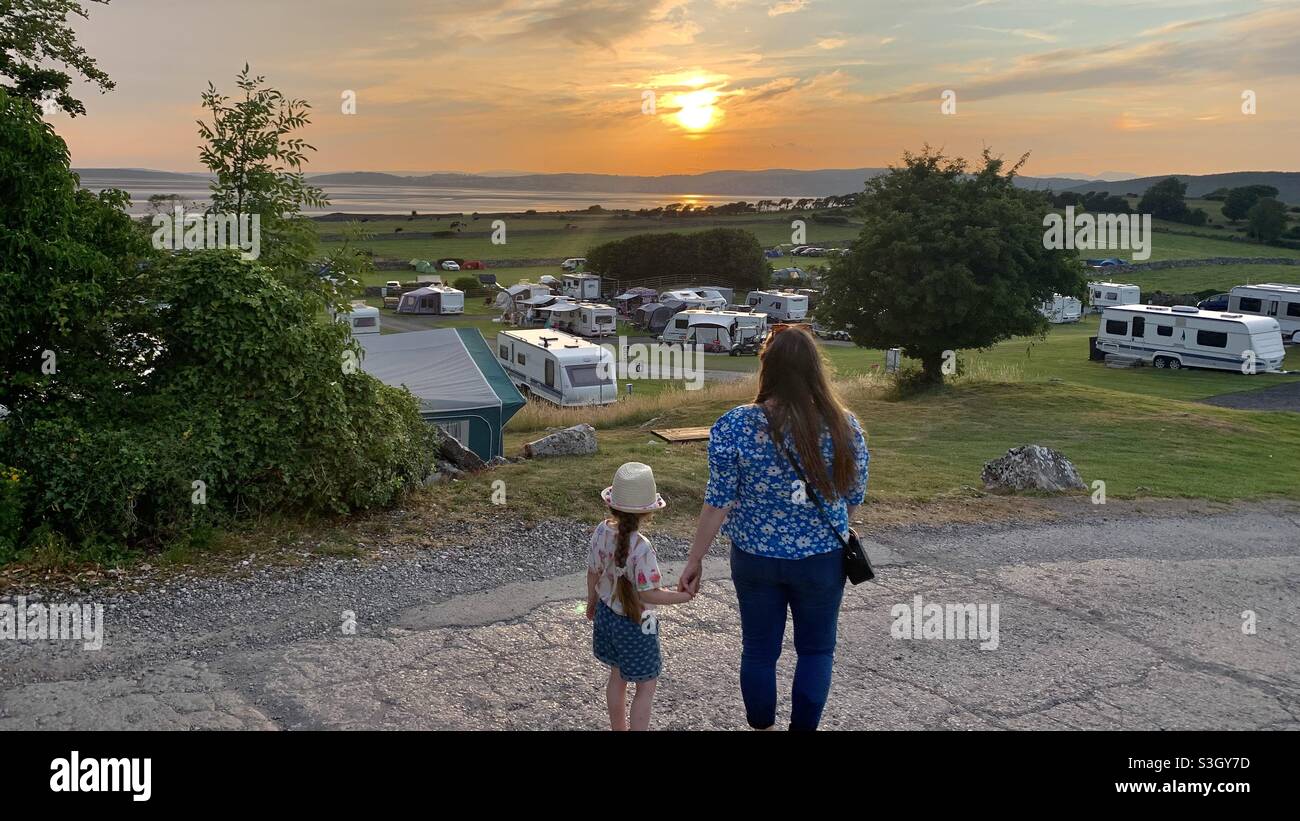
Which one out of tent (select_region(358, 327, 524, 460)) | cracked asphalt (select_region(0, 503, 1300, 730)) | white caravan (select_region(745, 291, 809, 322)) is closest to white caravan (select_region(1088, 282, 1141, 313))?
white caravan (select_region(745, 291, 809, 322))

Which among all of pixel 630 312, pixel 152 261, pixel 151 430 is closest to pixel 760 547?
pixel 151 430

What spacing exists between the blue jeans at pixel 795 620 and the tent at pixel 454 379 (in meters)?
11.3

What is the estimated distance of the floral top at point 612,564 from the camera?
15.5 feet

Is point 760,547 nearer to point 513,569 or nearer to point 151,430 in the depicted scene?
point 513,569

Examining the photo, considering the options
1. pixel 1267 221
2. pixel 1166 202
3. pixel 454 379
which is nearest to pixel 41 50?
pixel 454 379

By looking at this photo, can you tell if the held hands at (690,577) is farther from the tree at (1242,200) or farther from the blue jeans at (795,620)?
the tree at (1242,200)

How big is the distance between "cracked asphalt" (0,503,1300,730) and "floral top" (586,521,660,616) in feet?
3.41

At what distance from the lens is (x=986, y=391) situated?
78.8 feet

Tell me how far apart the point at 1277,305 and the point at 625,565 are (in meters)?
45.8

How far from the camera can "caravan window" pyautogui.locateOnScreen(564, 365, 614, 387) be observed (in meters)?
27.1

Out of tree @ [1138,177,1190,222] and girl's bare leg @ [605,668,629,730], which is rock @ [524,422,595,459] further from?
tree @ [1138,177,1190,222]

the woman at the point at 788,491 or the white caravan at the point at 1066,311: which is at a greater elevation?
the white caravan at the point at 1066,311

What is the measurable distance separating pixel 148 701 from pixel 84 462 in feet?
11.0

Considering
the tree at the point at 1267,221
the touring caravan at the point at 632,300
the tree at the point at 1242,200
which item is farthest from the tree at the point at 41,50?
the tree at the point at 1242,200
